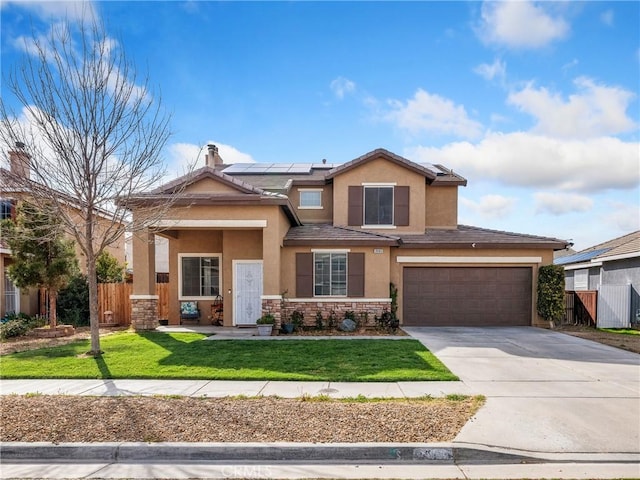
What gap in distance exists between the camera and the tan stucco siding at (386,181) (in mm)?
16531

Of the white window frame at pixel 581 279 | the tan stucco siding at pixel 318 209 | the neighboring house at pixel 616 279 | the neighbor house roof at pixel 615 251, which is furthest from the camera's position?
the white window frame at pixel 581 279

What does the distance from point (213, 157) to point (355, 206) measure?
945cm

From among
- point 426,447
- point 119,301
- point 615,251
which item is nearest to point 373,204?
point 119,301

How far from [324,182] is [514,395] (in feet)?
40.3

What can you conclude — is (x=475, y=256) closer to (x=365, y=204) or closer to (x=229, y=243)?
(x=365, y=204)

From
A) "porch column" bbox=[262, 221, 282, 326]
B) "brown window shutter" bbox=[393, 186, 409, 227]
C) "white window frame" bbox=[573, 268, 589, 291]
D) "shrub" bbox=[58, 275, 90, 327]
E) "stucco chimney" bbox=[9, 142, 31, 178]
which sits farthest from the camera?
"white window frame" bbox=[573, 268, 589, 291]

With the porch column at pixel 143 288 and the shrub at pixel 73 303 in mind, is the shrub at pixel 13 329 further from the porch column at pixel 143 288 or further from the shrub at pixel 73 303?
the porch column at pixel 143 288

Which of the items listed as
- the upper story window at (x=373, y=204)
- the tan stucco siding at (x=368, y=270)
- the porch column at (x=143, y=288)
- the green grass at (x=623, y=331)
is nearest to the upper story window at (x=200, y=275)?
the porch column at (x=143, y=288)

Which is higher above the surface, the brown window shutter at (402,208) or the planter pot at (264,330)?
the brown window shutter at (402,208)

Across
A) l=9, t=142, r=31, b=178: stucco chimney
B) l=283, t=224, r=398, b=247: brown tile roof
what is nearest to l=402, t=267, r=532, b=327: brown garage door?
l=283, t=224, r=398, b=247: brown tile roof

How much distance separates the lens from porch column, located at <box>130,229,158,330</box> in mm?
13414

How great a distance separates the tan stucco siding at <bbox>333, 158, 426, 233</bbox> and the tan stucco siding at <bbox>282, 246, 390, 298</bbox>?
233cm

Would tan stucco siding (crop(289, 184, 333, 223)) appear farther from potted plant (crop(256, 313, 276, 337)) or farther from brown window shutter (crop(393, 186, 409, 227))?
potted plant (crop(256, 313, 276, 337))

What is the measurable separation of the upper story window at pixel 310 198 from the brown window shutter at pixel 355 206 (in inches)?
67.3
